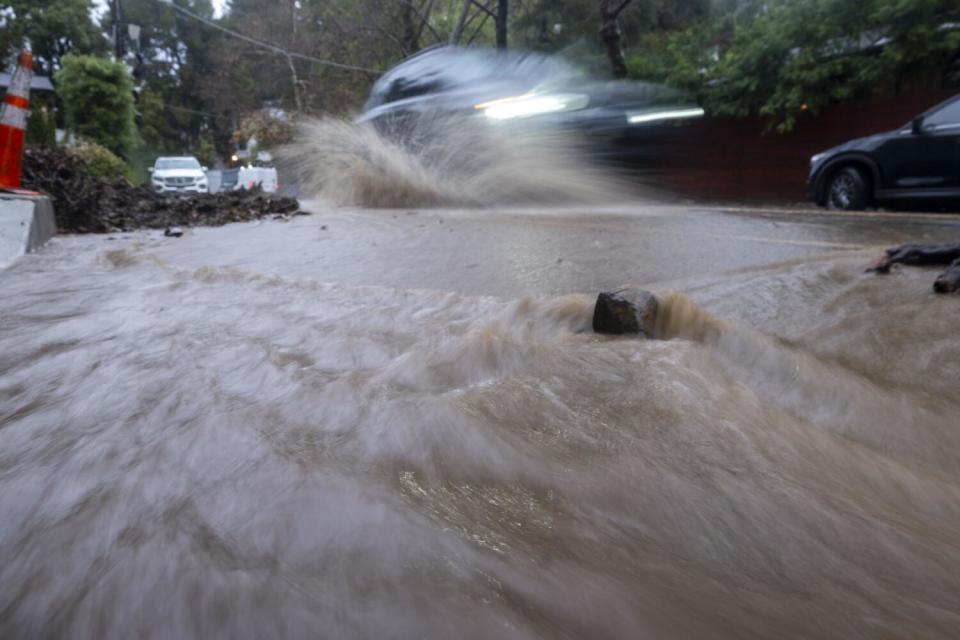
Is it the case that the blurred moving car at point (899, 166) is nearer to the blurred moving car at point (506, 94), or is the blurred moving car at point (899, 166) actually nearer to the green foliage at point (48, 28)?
the blurred moving car at point (506, 94)

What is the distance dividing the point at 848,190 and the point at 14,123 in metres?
8.90

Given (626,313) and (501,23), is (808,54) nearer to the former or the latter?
(501,23)

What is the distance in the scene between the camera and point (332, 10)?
24.4m

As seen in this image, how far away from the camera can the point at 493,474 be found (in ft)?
4.75

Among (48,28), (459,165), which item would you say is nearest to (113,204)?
(459,165)

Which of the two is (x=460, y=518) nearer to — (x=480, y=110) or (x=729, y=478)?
(x=729, y=478)

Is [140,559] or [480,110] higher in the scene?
[480,110]

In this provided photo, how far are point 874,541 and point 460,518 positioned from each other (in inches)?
29.4

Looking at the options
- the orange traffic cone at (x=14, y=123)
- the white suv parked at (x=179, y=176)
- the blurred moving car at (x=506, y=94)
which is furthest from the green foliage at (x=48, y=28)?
the orange traffic cone at (x=14, y=123)

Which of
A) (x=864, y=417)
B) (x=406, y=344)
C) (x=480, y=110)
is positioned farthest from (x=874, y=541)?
(x=480, y=110)

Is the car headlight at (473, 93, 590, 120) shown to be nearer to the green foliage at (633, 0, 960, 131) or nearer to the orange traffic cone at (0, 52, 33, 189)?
the orange traffic cone at (0, 52, 33, 189)

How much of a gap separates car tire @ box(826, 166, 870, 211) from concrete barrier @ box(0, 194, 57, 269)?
8.68m

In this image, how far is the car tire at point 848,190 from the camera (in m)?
8.34

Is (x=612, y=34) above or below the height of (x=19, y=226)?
above
